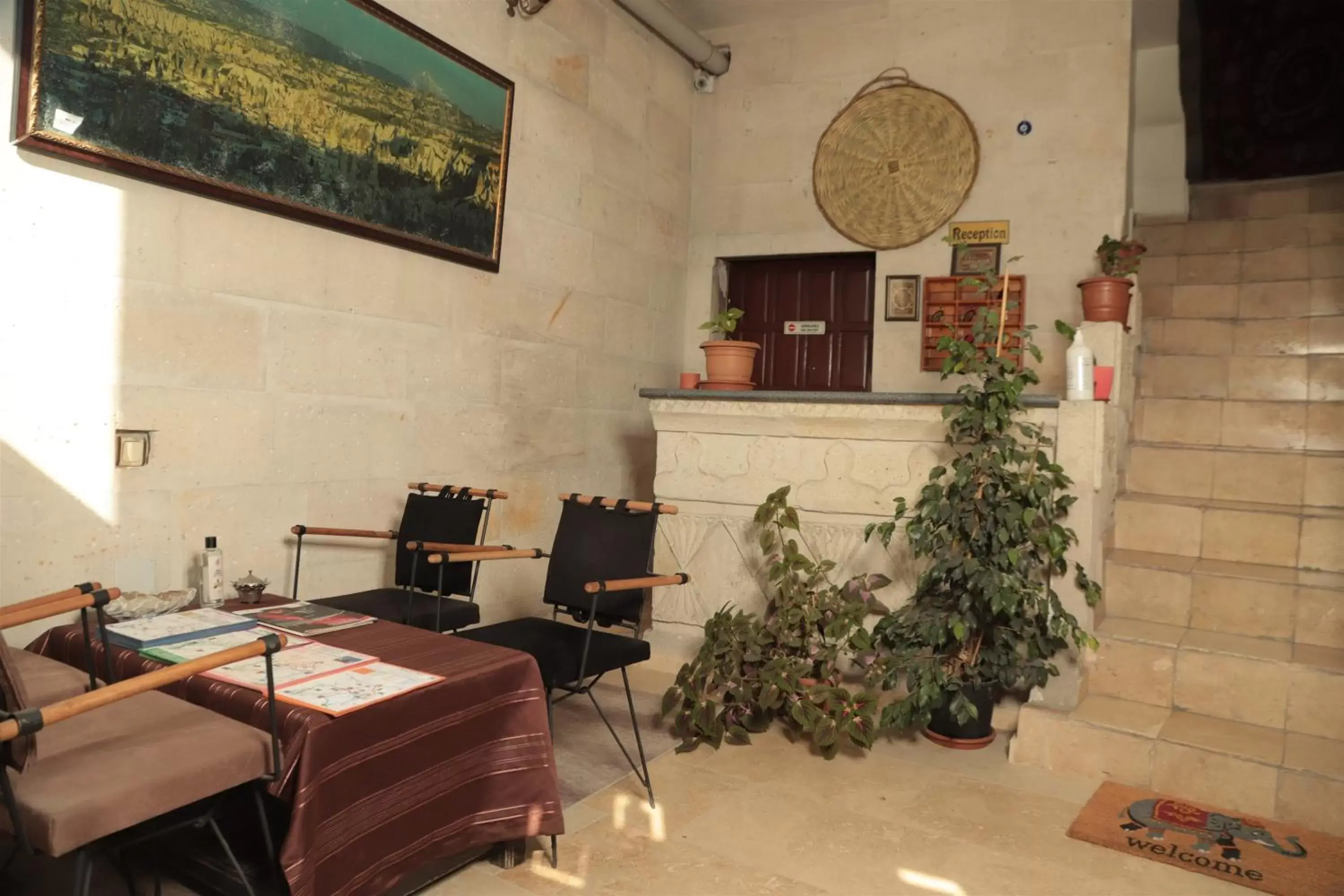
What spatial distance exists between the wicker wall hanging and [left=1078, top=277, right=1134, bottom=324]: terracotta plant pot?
1303mm

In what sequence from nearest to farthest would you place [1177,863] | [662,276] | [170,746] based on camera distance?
[170,746] → [1177,863] → [662,276]

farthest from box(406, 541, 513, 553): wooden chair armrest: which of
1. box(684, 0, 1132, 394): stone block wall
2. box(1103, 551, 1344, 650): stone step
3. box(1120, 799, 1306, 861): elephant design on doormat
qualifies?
box(684, 0, 1132, 394): stone block wall

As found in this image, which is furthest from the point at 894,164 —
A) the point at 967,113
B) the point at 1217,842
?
the point at 1217,842

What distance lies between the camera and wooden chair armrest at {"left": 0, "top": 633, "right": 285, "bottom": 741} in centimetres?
132

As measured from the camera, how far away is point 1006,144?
4758mm

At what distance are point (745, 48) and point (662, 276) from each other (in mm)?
1468

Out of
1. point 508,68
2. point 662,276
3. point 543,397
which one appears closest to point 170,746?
point 543,397

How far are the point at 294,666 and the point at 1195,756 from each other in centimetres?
265

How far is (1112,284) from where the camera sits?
12.1 ft

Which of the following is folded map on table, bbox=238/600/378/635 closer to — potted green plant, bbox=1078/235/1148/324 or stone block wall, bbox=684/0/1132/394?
potted green plant, bbox=1078/235/1148/324

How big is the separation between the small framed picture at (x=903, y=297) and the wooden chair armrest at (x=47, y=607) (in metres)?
4.09

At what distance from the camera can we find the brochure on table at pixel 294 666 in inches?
75.4

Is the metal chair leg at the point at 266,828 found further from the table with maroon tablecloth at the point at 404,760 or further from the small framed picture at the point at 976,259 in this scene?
the small framed picture at the point at 976,259

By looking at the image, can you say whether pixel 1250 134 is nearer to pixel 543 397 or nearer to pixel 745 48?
pixel 745 48
